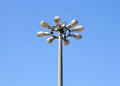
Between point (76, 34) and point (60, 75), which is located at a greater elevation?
point (76, 34)

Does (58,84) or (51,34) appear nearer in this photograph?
(58,84)

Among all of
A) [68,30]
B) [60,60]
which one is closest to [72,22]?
[68,30]

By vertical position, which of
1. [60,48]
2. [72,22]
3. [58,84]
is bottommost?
[58,84]

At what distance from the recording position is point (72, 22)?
938 inches

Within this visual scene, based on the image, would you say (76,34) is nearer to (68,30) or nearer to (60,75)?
(68,30)

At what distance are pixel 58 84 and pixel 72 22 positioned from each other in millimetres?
3276

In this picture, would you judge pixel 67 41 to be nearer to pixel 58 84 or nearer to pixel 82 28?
pixel 82 28

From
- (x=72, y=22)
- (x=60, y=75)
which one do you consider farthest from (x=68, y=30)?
(x=60, y=75)

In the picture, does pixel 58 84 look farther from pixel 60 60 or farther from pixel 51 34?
pixel 51 34

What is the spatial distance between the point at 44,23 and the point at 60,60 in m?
2.18

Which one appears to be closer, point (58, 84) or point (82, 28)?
point (58, 84)

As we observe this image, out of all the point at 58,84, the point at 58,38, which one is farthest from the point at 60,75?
the point at 58,38

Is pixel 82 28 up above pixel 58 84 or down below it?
above

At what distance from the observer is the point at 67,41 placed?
2388cm
